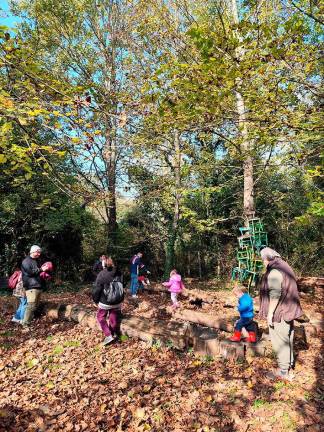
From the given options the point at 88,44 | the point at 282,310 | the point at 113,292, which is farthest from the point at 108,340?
the point at 88,44

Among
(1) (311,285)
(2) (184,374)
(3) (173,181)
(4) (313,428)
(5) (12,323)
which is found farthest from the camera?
(3) (173,181)

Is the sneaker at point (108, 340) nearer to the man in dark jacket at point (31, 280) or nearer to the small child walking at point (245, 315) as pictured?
the man in dark jacket at point (31, 280)

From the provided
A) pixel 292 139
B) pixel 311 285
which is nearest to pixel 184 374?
pixel 292 139

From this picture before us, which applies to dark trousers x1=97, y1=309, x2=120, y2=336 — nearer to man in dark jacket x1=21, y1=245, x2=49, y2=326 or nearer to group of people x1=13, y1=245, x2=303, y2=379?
group of people x1=13, y1=245, x2=303, y2=379

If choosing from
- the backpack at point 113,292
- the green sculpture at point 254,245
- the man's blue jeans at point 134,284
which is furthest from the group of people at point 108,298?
the green sculpture at point 254,245

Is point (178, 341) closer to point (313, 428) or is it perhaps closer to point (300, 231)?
point (313, 428)

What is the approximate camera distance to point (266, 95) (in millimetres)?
5219

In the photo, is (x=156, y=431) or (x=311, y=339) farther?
(x=311, y=339)

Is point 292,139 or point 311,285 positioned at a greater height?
point 292,139

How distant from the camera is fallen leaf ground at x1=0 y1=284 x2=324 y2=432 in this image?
3762mm

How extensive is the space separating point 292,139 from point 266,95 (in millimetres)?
1113

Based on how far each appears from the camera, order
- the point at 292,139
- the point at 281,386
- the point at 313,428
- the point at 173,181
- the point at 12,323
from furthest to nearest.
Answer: the point at 173,181 < the point at 12,323 < the point at 292,139 < the point at 281,386 < the point at 313,428

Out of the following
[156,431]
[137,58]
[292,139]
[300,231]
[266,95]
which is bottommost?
[156,431]

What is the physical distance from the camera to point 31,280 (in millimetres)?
7191
